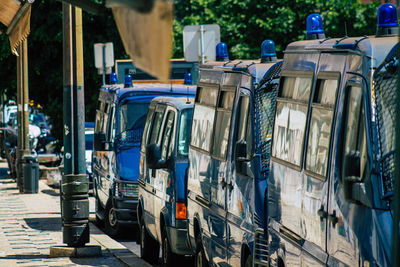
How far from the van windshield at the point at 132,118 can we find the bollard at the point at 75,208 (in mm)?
3341

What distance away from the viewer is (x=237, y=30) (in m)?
34.9

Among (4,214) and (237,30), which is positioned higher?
(237,30)

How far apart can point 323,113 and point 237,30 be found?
2919 centimetres

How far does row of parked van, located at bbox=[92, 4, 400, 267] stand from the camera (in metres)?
5.07

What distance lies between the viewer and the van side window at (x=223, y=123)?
854 cm

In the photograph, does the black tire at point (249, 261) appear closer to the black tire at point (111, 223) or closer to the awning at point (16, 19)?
the awning at point (16, 19)

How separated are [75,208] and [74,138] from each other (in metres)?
0.88

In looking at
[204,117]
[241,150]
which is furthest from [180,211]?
[241,150]

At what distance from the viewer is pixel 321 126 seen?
600 cm

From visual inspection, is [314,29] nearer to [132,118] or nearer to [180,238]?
[180,238]

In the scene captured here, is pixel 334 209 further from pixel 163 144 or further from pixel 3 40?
pixel 3 40

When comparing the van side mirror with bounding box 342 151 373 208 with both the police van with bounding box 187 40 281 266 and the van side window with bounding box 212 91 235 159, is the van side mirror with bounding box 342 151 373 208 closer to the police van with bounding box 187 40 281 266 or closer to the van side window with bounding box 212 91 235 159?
the police van with bounding box 187 40 281 266

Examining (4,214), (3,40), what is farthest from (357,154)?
(3,40)

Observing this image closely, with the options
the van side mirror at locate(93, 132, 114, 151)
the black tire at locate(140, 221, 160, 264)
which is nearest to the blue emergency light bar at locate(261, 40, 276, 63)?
the black tire at locate(140, 221, 160, 264)
